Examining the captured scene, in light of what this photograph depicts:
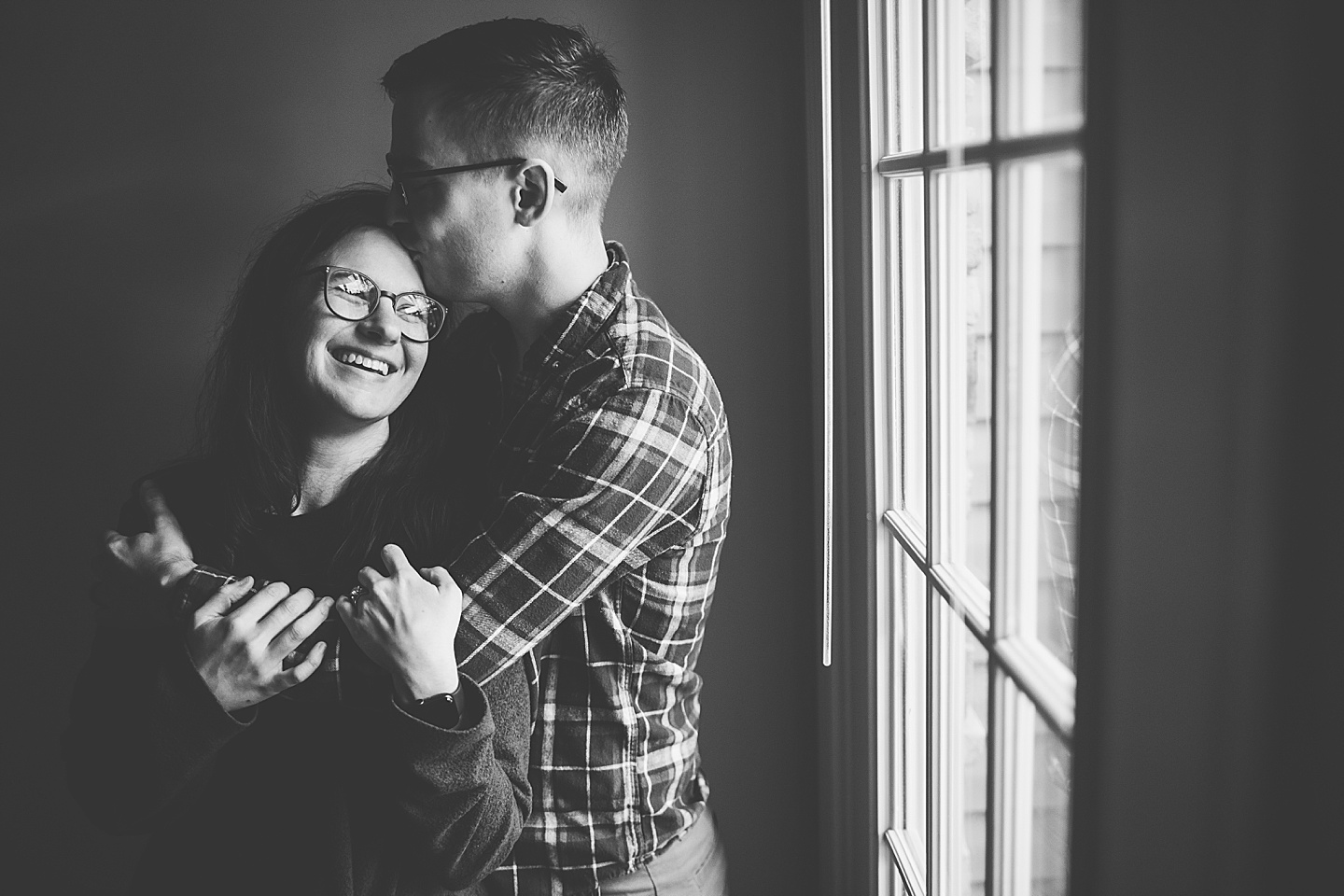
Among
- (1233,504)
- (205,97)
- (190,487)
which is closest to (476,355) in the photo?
(190,487)

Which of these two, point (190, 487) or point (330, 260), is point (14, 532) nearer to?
point (190, 487)

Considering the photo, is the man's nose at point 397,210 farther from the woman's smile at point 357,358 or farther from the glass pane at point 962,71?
the glass pane at point 962,71

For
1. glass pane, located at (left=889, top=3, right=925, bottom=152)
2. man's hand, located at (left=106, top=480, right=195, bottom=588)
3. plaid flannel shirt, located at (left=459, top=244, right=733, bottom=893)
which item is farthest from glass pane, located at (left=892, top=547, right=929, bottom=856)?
man's hand, located at (left=106, top=480, right=195, bottom=588)

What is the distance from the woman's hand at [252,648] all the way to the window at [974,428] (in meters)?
0.76

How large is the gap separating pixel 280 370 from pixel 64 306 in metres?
0.67

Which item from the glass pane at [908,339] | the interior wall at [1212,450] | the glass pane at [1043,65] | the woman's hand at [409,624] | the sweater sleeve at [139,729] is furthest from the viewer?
the glass pane at [908,339]

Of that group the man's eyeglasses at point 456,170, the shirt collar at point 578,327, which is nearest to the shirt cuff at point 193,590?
the shirt collar at point 578,327

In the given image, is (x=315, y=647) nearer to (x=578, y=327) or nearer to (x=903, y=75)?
(x=578, y=327)

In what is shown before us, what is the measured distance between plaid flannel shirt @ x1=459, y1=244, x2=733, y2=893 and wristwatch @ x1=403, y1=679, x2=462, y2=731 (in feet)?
0.17

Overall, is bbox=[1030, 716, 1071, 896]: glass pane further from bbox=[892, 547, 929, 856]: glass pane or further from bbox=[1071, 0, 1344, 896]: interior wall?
bbox=[892, 547, 929, 856]: glass pane

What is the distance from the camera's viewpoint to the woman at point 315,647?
3.71ft

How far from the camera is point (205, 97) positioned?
5.63 feet

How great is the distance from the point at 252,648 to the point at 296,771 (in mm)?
198

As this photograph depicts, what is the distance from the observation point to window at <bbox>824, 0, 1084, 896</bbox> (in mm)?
732
